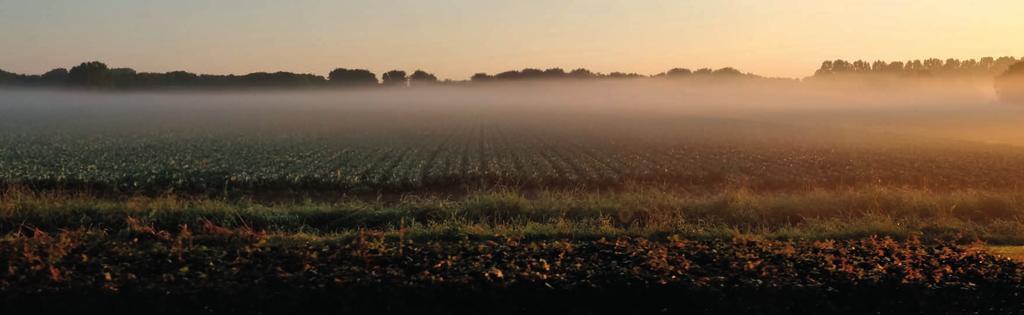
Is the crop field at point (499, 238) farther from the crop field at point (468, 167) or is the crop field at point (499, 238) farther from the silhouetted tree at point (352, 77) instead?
the silhouetted tree at point (352, 77)

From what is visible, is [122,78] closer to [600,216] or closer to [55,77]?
[55,77]

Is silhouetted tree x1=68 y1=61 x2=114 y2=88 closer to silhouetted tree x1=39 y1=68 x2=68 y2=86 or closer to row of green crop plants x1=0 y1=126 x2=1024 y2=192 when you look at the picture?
silhouetted tree x1=39 y1=68 x2=68 y2=86

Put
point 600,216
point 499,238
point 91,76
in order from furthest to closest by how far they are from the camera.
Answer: point 91,76, point 600,216, point 499,238

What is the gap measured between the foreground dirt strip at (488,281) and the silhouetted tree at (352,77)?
634 feet

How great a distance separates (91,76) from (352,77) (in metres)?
68.2

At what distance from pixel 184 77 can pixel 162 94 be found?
1607 centimetres

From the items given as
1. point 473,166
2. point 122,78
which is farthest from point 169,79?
point 473,166

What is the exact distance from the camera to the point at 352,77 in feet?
645

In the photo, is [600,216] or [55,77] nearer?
[600,216]

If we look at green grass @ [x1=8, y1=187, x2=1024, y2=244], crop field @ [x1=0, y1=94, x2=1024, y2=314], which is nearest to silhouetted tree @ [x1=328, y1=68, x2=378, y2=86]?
crop field @ [x1=0, y1=94, x2=1024, y2=314]

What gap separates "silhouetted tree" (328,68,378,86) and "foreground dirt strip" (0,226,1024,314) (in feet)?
634

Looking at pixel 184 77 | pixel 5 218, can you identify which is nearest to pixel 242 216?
pixel 5 218

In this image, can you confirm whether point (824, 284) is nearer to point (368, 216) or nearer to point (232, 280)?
point (232, 280)

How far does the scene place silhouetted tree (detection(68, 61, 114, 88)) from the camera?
145m
